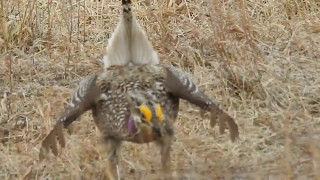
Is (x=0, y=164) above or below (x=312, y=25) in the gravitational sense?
below

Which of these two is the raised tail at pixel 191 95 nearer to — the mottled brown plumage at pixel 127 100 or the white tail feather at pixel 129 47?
the mottled brown plumage at pixel 127 100

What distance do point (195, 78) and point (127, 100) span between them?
2043mm

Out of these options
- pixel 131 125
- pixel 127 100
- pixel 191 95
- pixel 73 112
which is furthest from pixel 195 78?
pixel 131 125

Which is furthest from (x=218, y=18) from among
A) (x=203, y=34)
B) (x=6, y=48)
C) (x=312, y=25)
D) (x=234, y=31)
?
(x=6, y=48)

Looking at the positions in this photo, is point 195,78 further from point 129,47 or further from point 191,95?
point 191,95

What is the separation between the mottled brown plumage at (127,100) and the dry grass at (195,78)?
0.90 ft

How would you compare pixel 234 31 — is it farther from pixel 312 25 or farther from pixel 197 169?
pixel 197 169

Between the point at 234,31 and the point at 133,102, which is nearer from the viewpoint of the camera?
the point at 133,102

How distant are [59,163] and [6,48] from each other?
219 cm

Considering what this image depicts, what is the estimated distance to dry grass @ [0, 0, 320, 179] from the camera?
16.3ft

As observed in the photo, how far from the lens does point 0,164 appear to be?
5.13 metres

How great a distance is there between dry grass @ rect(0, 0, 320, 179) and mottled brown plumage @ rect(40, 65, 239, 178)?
0.27 m

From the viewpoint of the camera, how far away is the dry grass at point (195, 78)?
4.97 meters

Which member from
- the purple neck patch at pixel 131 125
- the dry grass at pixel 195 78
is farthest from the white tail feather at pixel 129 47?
the purple neck patch at pixel 131 125
